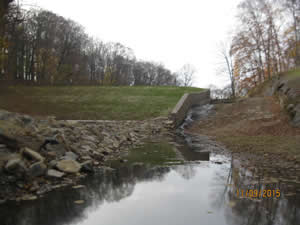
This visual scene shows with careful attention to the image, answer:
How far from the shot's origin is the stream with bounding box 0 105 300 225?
89.4 inches

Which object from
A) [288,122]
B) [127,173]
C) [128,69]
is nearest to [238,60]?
[288,122]

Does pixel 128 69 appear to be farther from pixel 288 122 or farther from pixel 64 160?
pixel 64 160

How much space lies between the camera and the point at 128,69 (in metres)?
52.9

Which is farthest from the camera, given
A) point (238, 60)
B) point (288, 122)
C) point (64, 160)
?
point (238, 60)

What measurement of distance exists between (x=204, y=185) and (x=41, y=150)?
309 centimetres

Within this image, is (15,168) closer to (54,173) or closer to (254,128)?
(54,173)

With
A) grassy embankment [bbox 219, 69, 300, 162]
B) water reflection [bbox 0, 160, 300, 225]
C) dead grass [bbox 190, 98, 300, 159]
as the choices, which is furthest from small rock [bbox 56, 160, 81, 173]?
grassy embankment [bbox 219, 69, 300, 162]

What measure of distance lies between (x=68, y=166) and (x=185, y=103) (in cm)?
1130

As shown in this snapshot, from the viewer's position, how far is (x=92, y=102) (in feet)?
51.3

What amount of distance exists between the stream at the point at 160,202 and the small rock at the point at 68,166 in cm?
34

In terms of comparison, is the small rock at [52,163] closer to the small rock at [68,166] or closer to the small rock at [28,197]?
the small rock at [68,166]

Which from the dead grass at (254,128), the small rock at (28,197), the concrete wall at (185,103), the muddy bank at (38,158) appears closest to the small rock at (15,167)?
the muddy bank at (38,158)
